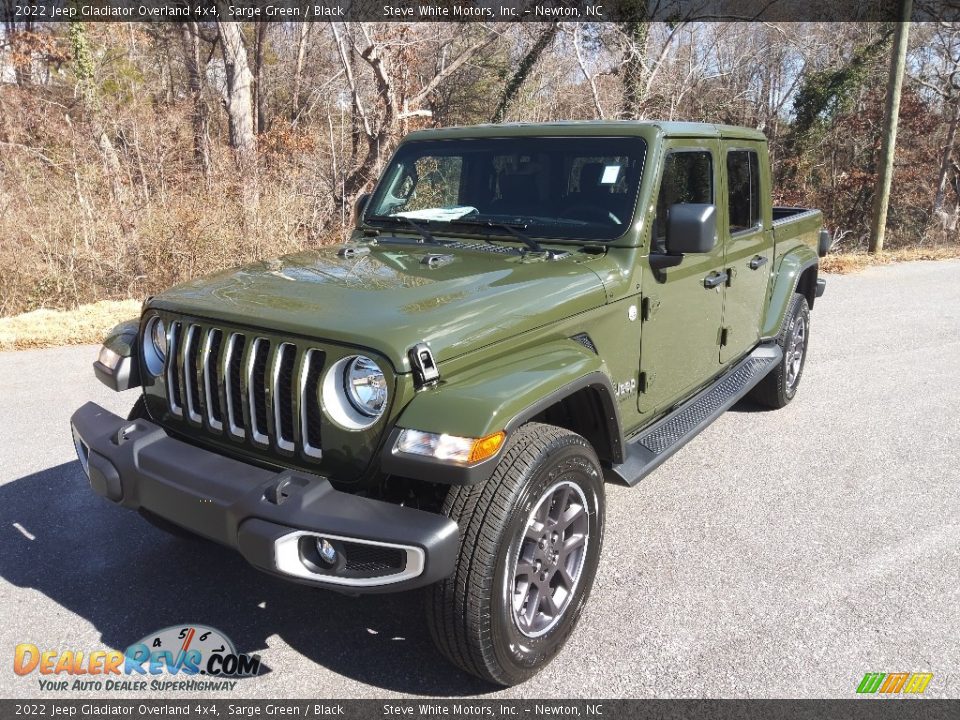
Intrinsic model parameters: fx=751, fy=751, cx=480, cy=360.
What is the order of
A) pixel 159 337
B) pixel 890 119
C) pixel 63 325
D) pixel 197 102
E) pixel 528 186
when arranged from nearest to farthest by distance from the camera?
pixel 159 337
pixel 528 186
pixel 63 325
pixel 890 119
pixel 197 102

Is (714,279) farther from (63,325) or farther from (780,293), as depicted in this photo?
(63,325)

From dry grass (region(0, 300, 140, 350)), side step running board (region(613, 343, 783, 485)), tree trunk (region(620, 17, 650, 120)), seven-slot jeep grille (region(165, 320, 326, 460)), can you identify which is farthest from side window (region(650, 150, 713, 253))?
tree trunk (region(620, 17, 650, 120))

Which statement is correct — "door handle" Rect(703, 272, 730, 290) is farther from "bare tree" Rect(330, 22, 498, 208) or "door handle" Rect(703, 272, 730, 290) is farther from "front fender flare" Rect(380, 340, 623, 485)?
"bare tree" Rect(330, 22, 498, 208)

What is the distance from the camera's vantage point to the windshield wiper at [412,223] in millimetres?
3820

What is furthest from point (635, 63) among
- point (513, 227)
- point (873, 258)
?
point (513, 227)

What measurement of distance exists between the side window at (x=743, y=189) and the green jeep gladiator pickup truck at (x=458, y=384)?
293mm

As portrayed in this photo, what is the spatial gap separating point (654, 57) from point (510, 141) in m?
16.5

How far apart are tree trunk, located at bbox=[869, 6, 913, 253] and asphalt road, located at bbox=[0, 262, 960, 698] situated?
1021 centimetres

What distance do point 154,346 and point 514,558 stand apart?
1775mm

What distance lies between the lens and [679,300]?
3.85 m

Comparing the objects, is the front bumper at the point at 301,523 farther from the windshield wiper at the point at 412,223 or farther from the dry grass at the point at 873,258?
the dry grass at the point at 873,258

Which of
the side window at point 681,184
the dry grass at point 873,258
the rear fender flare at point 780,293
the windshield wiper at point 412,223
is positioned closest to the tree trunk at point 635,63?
the dry grass at point 873,258

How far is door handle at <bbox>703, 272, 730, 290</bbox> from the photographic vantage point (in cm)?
408

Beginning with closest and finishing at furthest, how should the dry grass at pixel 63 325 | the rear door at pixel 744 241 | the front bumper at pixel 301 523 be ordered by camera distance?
the front bumper at pixel 301 523, the rear door at pixel 744 241, the dry grass at pixel 63 325
